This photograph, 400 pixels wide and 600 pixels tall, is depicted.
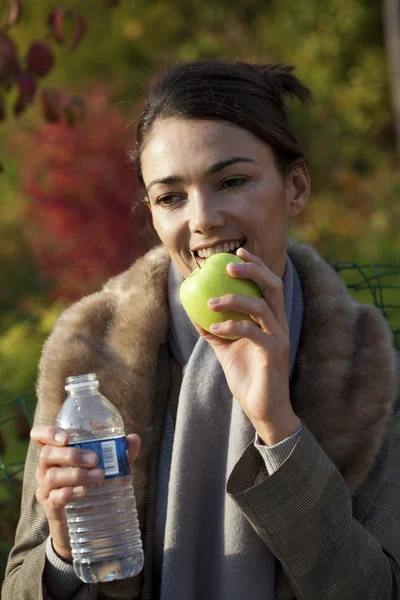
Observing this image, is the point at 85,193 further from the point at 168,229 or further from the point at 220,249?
the point at 220,249

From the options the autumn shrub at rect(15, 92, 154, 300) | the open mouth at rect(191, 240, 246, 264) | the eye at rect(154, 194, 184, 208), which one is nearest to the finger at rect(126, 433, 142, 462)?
the open mouth at rect(191, 240, 246, 264)

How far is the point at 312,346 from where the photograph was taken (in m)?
2.69

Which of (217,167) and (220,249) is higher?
(217,167)

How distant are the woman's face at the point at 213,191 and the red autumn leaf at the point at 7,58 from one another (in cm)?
95

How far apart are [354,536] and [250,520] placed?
10.1 inches

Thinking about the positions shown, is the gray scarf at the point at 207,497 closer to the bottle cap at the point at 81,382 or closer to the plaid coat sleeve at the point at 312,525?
the plaid coat sleeve at the point at 312,525

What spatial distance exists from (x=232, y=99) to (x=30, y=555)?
1.32 m

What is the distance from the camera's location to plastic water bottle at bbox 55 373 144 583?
2.39 metres

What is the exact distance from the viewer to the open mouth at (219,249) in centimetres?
248

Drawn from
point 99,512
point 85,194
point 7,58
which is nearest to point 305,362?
point 99,512

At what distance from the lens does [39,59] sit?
3424mm

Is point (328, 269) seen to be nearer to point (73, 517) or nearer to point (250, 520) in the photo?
point (250, 520)

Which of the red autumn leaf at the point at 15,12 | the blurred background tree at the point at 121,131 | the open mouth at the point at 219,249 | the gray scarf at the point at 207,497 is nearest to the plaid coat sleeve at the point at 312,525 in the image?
the gray scarf at the point at 207,497

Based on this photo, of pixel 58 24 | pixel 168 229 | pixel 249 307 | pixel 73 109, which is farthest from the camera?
pixel 73 109
